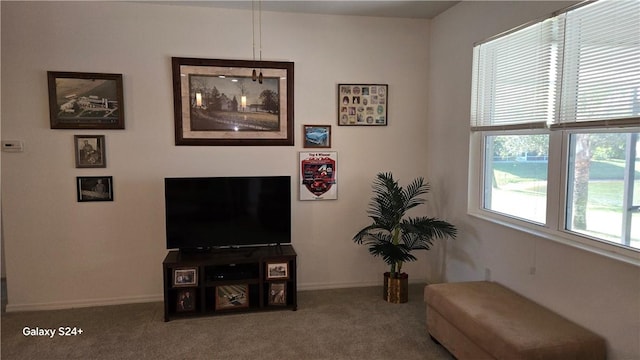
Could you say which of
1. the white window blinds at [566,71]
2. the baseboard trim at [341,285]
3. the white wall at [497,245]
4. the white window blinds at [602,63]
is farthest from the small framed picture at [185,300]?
the white window blinds at [602,63]

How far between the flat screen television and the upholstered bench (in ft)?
4.67

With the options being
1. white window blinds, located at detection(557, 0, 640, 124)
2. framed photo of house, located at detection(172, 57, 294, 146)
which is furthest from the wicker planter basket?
white window blinds, located at detection(557, 0, 640, 124)

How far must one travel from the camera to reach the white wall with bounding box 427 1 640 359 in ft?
6.98

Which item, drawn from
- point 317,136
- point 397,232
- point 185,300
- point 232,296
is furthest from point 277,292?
point 317,136

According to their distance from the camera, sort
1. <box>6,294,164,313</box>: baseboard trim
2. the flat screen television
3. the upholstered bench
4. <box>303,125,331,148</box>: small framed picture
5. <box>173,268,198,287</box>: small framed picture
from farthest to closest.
Result: <box>303,125,331,148</box>: small framed picture → <box>6,294,164,313</box>: baseboard trim → the flat screen television → <box>173,268,198,287</box>: small framed picture → the upholstered bench

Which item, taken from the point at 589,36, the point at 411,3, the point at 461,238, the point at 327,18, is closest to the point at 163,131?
the point at 327,18

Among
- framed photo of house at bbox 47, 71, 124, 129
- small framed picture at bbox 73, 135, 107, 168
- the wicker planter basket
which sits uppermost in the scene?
framed photo of house at bbox 47, 71, 124, 129

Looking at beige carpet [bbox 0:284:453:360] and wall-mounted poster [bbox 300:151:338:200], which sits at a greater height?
wall-mounted poster [bbox 300:151:338:200]

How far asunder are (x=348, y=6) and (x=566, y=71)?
1.92 metres

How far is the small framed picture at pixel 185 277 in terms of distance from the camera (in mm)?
3244

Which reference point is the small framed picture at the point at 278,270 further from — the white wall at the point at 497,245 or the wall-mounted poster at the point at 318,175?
the white wall at the point at 497,245

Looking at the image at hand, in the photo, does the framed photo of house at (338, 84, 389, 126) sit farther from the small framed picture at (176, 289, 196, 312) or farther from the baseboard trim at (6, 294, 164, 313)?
the baseboard trim at (6, 294, 164, 313)

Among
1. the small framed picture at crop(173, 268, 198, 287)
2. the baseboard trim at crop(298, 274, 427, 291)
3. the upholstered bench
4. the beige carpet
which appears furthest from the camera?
the baseboard trim at crop(298, 274, 427, 291)

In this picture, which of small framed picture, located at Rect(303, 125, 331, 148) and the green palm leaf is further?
small framed picture, located at Rect(303, 125, 331, 148)
